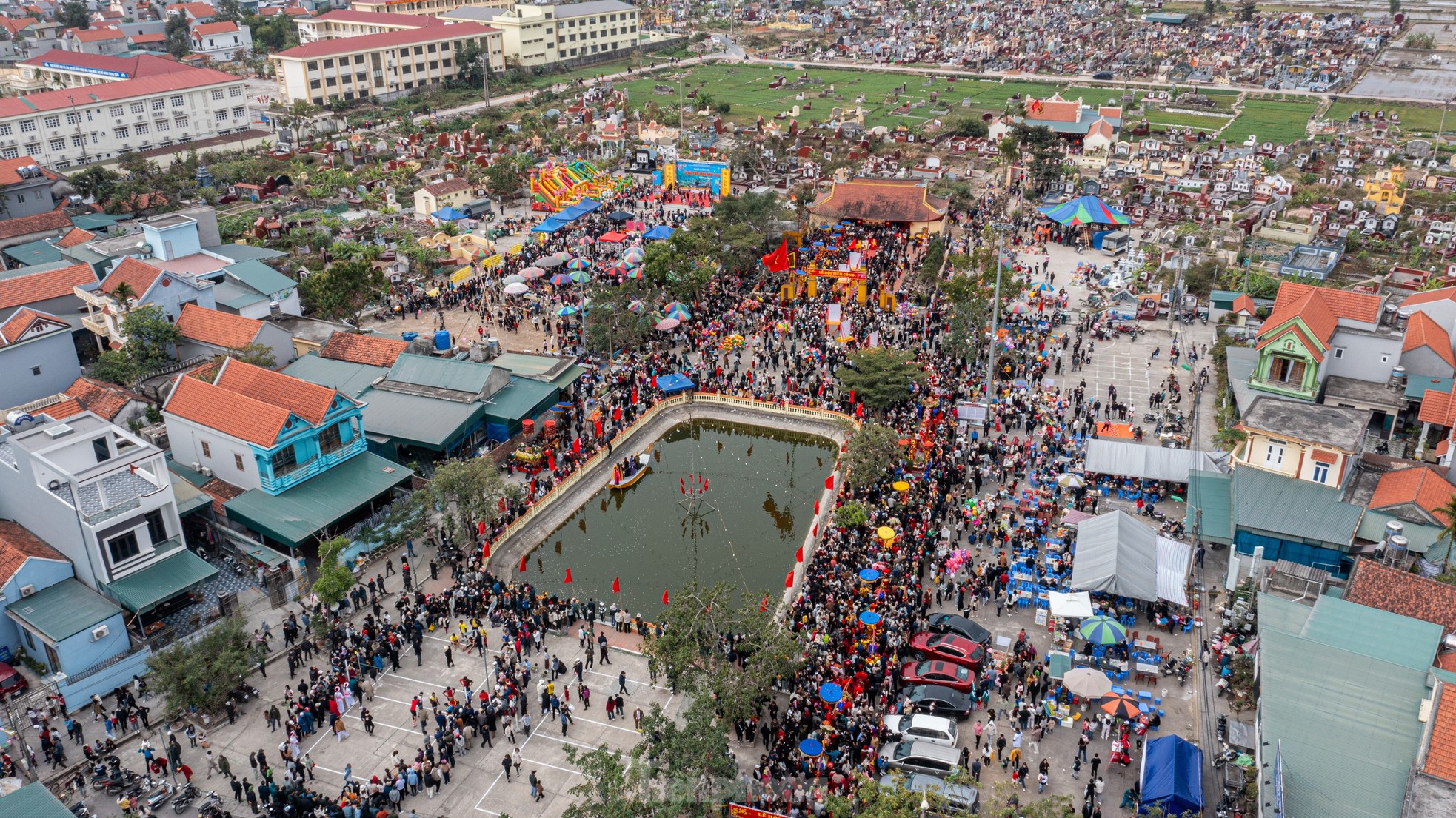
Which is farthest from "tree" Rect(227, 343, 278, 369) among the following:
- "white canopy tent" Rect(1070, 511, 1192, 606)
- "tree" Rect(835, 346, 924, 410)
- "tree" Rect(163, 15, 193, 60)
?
"tree" Rect(163, 15, 193, 60)

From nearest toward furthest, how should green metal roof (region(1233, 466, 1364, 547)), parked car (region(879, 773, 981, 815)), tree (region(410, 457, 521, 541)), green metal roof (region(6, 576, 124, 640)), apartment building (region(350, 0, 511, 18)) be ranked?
1. parked car (region(879, 773, 981, 815))
2. green metal roof (region(6, 576, 124, 640))
3. green metal roof (region(1233, 466, 1364, 547))
4. tree (region(410, 457, 521, 541))
5. apartment building (region(350, 0, 511, 18))

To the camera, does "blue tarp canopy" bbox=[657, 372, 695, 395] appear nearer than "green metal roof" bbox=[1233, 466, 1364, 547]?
No

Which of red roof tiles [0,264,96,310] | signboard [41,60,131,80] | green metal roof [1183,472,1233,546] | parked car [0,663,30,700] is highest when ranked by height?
signboard [41,60,131,80]

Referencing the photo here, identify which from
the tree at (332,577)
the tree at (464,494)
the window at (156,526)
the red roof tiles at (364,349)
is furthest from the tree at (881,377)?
the window at (156,526)

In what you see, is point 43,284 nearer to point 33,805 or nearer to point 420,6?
point 33,805

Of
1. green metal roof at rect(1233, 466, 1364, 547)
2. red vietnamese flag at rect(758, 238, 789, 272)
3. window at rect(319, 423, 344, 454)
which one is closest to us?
green metal roof at rect(1233, 466, 1364, 547)

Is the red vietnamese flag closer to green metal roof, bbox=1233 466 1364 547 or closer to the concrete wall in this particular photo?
green metal roof, bbox=1233 466 1364 547

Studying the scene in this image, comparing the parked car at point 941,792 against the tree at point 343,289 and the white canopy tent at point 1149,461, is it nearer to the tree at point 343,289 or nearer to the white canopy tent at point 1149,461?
the white canopy tent at point 1149,461

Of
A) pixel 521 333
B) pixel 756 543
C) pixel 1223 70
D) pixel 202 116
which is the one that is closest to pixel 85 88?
pixel 202 116
